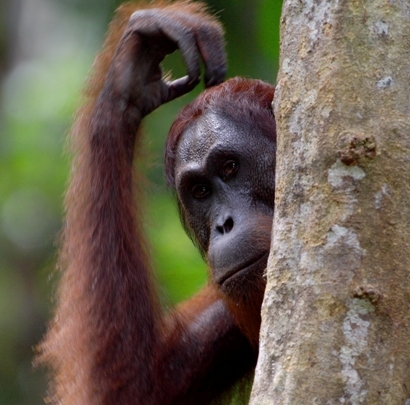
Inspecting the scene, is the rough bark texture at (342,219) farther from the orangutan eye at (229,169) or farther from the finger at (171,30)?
the finger at (171,30)

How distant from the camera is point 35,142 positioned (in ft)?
23.8

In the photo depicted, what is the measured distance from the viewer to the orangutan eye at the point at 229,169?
346 centimetres

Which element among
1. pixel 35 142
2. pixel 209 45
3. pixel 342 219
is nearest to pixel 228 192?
pixel 209 45

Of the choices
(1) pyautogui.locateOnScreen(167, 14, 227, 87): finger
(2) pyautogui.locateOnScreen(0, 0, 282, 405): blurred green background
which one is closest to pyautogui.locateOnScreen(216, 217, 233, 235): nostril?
(1) pyautogui.locateOnScreen(167, 14, 227, 87): finger

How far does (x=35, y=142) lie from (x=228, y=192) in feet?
13.6

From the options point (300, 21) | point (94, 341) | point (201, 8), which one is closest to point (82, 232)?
point (94, 341)

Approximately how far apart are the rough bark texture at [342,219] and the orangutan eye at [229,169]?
1276mm

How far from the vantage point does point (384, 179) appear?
2053 mm

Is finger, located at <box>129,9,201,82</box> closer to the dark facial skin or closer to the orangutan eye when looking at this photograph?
the dark facial skin

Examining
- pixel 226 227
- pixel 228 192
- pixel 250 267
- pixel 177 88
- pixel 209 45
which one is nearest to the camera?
pixel 250 267

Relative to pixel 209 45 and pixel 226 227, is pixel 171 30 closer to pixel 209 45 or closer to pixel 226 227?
pixel 209 45

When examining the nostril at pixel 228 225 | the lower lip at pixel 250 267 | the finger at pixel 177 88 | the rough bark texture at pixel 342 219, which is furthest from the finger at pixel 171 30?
the rough bark texture at pixel 342 219

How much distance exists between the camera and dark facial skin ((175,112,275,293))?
124 inches

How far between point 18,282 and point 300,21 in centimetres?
529
